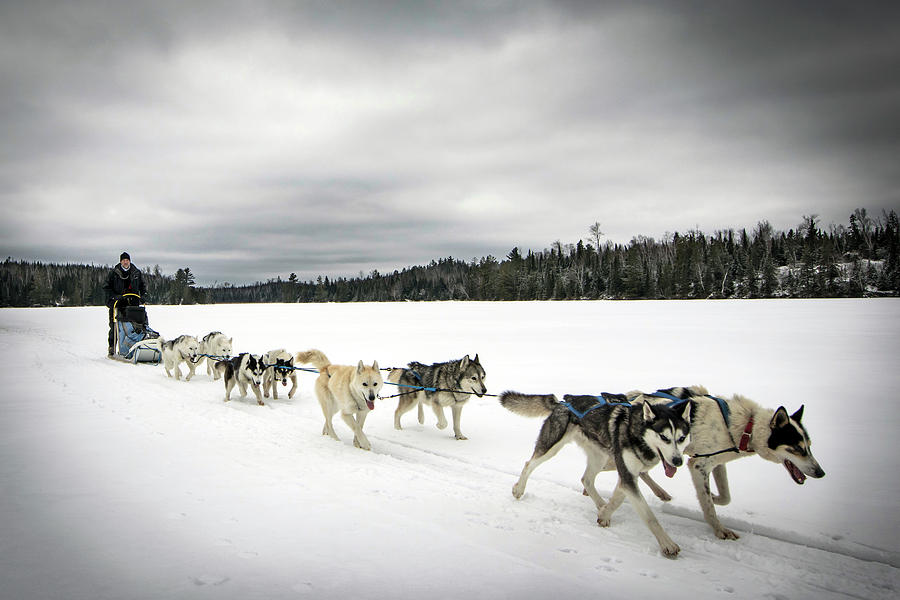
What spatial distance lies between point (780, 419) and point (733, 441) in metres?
0.41

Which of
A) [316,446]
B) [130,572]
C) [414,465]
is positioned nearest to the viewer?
[130,572]

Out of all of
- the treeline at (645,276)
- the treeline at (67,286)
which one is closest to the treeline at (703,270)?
the treeline at (645,276)

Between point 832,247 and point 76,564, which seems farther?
point 832,247

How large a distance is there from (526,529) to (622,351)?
11121mm

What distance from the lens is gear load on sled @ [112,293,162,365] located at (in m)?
13.0

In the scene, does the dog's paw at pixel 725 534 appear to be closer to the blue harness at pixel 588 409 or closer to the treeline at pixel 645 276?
the blue harness at pixel 588 409

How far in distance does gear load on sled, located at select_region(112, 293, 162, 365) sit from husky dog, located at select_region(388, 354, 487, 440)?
9.77 m

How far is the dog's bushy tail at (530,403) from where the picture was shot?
468 cm

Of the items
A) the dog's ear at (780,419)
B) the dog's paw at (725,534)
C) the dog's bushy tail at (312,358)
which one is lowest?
the dog's paw at (725,534)

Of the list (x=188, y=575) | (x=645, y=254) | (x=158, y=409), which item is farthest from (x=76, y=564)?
(x=645, y=254)

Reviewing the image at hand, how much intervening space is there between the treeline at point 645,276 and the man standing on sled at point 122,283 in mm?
34765

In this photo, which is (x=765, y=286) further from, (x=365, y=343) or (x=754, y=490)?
(x=754, y=490)

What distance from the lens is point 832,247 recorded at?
190 feet

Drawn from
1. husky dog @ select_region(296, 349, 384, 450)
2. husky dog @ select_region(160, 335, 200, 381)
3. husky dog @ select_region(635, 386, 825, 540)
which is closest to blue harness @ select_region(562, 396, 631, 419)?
husky dog @ select_region(635, 386, 825, 540)
